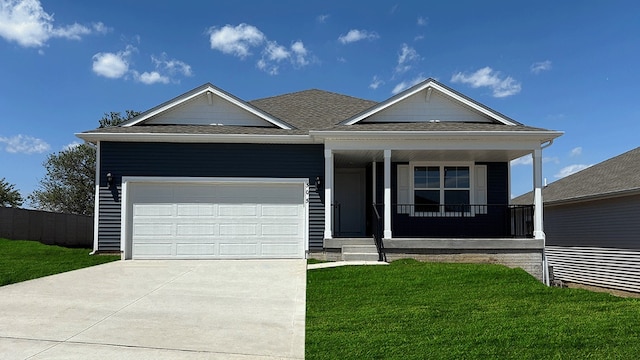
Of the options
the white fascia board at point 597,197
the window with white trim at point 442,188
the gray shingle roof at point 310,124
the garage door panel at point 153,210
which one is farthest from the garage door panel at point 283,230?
the white fascia board at point 597,197

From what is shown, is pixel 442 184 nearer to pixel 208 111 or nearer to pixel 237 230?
pixel 237 230

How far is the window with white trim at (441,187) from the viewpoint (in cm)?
1528

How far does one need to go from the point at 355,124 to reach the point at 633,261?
8.36 metres

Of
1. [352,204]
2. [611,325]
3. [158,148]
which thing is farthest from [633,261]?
[158,148]

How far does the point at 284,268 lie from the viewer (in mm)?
12031

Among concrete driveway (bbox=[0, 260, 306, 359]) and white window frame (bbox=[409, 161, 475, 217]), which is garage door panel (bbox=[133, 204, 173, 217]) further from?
white window frame (bbox=[409, 161, 475, 217])

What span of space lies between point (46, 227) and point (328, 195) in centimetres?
1246

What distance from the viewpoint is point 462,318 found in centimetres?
700

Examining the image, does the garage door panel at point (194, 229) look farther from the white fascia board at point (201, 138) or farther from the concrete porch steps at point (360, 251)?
the concrete porch steps at point (360, 251)

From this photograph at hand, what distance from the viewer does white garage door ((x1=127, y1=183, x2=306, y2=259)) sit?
1380 cm

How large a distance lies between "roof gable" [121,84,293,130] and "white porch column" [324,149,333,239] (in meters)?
1.71

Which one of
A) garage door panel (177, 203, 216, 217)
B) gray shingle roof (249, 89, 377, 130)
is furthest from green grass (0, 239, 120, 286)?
gray shingle roof (249, 89, 377, 130)

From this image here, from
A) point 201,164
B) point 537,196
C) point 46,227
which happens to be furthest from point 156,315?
point 46,227

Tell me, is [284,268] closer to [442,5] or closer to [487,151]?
[487,151]
